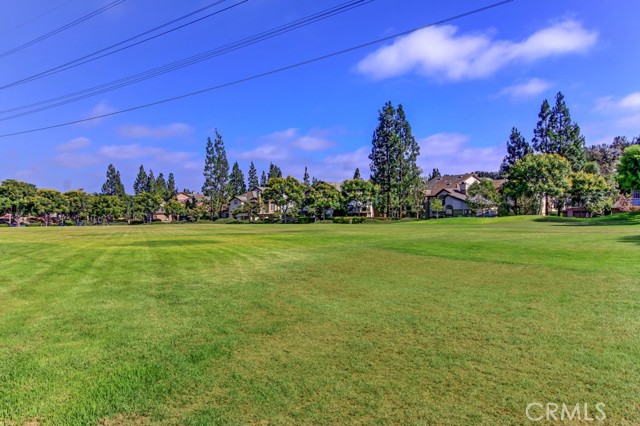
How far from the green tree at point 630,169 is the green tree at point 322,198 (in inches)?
1990

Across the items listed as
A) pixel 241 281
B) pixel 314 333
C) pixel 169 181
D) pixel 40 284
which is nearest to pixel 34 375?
pixel 314 333

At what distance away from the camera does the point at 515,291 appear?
970cm

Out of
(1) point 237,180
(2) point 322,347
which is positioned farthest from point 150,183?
(2) point 322,347

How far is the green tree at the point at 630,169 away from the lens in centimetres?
4547

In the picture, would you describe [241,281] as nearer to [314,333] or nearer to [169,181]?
[314,333]

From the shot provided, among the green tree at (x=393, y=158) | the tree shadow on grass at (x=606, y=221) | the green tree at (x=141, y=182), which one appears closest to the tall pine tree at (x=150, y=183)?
the green tree at (x=141, y=182)

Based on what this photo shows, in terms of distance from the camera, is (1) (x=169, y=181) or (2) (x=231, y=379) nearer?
(2) (x=231, y=379)


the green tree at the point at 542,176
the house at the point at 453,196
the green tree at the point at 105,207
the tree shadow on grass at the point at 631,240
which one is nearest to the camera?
the tree shadow on grass at the point at 631,240

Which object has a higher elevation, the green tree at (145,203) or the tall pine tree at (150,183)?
the tall pine tree at (150,183)

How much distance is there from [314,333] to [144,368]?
9.32ft

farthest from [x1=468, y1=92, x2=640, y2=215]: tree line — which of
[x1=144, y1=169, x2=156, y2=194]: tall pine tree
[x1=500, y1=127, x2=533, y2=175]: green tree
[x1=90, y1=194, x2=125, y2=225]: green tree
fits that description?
[x1=144, y1=169, x2=156, y2=194]: tall pine tree

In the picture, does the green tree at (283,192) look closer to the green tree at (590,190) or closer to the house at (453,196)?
the house at (453,196)

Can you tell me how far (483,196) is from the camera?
7512cm

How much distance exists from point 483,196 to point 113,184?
5034 inches
